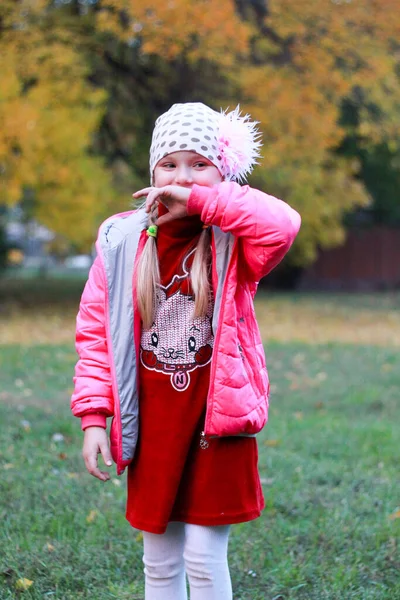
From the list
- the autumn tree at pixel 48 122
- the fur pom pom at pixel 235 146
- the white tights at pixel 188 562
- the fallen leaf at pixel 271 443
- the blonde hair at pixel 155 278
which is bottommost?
the white tights at pixel 188 562

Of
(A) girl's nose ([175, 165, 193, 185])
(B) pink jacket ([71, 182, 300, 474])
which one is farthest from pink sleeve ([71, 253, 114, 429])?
(A) girl's nose ([175, 165, 193, 185])

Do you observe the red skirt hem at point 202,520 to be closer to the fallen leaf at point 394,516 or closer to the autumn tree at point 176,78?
the fallen leaf at point 394,516

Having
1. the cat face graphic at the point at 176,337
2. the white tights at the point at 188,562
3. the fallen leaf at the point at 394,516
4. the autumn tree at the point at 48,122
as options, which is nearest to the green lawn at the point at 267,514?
the fallen leaf at the point at 394,516

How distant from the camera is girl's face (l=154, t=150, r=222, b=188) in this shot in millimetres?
2346

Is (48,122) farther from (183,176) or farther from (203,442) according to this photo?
(203,442)

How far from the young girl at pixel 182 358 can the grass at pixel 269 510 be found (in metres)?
0.83

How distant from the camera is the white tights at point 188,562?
91.0 inches

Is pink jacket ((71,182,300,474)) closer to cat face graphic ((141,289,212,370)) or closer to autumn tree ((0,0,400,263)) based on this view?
cat face graphic ((141,289,212,370))

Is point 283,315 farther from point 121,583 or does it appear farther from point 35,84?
point 121,583

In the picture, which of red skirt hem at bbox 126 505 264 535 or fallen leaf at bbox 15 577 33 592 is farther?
fallen leaf at bbox 15 577 33 592

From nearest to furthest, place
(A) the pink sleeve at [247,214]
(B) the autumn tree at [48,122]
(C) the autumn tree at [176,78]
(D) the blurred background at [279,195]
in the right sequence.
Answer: (A) the pink sleeve at [247,214], (D) the blurred background at [279,195], (B) the autumn tree at [48,122], (C) the autumn tree at [176,78]

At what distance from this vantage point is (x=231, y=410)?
226 cm

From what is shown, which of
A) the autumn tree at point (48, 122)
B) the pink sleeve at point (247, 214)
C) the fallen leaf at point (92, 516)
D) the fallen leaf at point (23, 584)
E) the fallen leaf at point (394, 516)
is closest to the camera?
the pink sleeve at point (247, 214)

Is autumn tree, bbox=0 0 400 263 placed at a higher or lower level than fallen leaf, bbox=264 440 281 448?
higher
